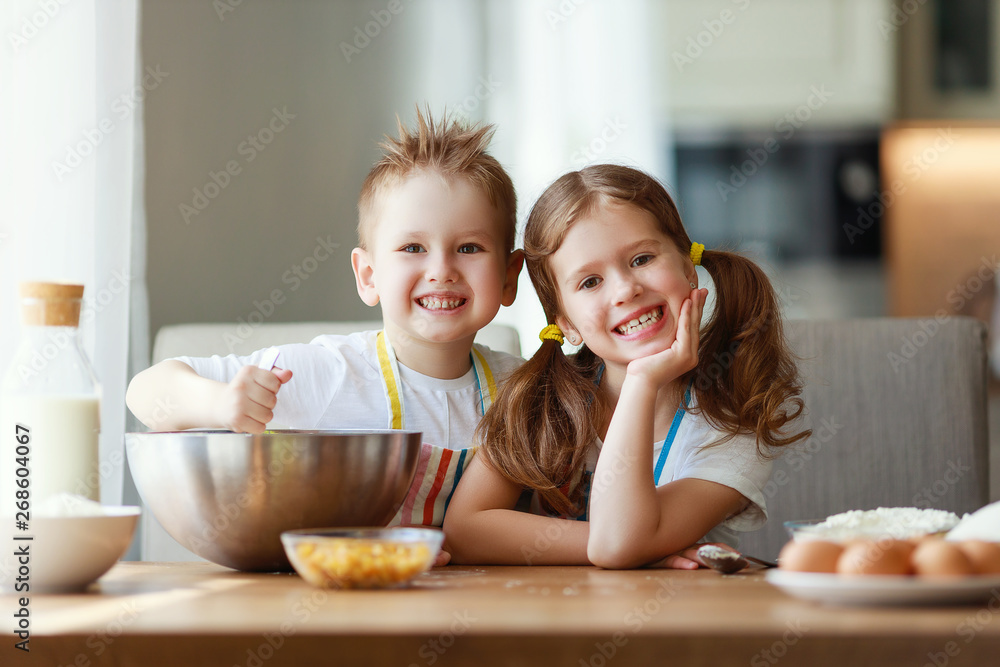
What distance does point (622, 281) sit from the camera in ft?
3.79

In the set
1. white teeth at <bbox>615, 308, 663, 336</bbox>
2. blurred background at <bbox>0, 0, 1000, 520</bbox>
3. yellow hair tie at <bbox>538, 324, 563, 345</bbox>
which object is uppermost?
blurred background at <bbox>0, 0, 1000, 520</bbox>

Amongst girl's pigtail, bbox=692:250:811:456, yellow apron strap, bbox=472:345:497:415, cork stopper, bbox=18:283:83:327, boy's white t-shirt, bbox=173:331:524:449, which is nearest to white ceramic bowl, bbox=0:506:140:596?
cork stopper, bbox=18:283:83:327

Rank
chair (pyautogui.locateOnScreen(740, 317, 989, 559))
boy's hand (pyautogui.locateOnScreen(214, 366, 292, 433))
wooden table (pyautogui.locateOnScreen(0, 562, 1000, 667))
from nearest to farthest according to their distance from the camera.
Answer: wooden table (pyautogui.locateOnScreen(0, 562, 1000, 667)) < boy's hand (pyautogui.locateOnScreen(214, 366, 292, 433)) < chair (pyautogui.locateOnScreen(740, 317, 989, 559))

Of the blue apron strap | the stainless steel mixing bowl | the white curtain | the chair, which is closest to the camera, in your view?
the stainless steel mixing bowl

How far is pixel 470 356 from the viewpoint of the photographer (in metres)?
1.42

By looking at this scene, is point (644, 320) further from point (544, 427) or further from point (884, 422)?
point (884, 422)

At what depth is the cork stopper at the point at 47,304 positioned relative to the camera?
82cm

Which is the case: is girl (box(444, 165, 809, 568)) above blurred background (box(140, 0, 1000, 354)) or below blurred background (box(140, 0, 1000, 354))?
below

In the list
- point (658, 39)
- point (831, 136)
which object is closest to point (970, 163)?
point (831, 136)

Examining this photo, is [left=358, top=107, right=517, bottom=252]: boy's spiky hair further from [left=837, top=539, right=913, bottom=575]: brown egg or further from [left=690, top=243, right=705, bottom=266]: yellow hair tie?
[left=837, top=539, right=913, bottom=575]: brown egg

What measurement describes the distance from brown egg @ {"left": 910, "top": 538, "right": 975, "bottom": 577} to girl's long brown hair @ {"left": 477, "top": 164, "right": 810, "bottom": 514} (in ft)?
1.66

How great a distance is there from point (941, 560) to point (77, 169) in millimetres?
1490

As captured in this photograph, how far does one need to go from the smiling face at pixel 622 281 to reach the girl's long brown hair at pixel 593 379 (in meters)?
0.02

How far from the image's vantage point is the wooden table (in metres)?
0.56
